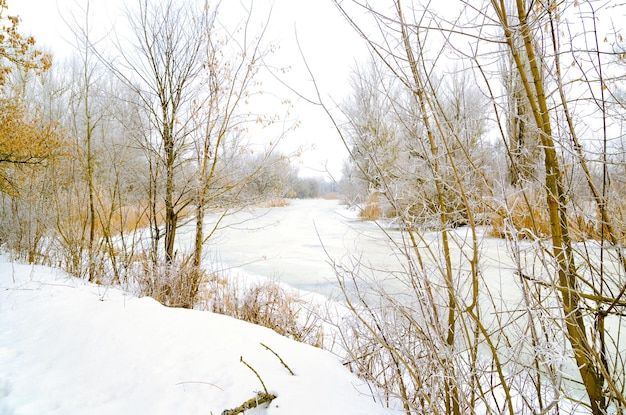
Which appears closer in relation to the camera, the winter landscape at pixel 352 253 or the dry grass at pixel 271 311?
the winter landscape at pixel 352 253

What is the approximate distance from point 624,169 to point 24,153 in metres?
8.38

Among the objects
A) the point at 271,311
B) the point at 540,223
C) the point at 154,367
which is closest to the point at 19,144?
the point at 271,311

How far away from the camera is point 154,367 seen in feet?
7.25

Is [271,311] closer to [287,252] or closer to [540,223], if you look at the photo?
[540,223]

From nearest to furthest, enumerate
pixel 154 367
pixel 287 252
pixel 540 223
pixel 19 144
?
pixel 540 223 < pixel 154 367 < pixel 19 144 < pixel 287 252

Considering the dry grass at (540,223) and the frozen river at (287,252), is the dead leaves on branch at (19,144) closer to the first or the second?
the frozen river at (287,252)

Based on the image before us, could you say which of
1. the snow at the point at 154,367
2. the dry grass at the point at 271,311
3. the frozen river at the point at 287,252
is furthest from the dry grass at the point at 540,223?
the frozen river at the point at 287,252

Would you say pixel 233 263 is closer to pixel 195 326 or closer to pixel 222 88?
pixel 222 88

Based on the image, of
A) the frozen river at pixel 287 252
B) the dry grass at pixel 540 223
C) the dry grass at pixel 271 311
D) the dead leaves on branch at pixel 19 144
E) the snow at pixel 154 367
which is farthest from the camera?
the frozen river at pixel 287 252

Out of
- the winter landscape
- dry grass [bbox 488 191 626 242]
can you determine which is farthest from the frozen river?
dry grass [bbox 488 191 626 242]

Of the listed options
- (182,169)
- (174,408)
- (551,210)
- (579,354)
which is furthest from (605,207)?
(182,169)

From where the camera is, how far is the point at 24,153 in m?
6.33

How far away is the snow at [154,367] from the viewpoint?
1902 millimetres

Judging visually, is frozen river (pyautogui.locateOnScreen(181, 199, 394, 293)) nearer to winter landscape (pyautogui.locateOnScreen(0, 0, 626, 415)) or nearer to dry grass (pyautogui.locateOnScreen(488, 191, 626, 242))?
winter landscape (pyautogui.locateOnScreen(0, 0, 626, 415))
